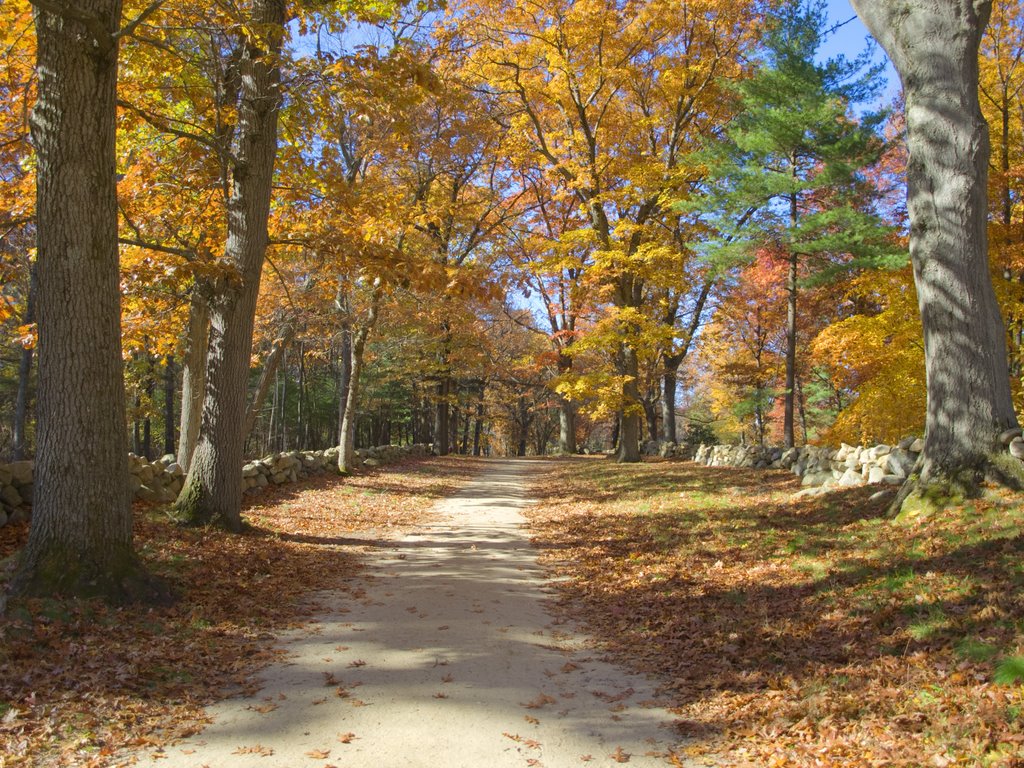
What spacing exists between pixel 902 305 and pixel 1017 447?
21.9 ft

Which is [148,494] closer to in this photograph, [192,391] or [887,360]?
[192,391]

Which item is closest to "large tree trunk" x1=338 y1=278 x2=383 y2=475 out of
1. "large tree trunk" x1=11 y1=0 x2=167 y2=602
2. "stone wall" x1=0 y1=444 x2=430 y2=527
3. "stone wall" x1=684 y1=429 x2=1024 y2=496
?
"stone wall" x1=0 y1=444 x2=430 y2=527

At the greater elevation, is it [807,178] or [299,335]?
[807,178]

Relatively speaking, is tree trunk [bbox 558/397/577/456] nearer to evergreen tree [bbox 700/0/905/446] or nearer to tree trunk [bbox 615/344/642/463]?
tree trunk [bbox 615/344/642/463]

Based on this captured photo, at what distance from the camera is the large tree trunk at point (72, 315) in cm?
539

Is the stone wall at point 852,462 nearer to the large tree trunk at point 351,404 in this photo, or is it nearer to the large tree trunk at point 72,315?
the large tree trunk at point 72,315

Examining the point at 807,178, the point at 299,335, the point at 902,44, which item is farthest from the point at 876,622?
the point at 299,335

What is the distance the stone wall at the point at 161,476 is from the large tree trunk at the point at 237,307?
98cm

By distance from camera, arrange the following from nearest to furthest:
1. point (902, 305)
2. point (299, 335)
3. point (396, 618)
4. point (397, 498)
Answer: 1. point (396, 618)
2. point (902, 305)
3. point (397, 498)
4. point (299, 335)

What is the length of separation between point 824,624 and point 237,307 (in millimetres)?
7448

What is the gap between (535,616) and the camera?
5.99 m

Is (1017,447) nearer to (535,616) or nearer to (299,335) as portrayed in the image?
(535,616)

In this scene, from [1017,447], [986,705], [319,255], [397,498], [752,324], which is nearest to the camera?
[986,705]

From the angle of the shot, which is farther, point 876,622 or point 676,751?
point 876,622
